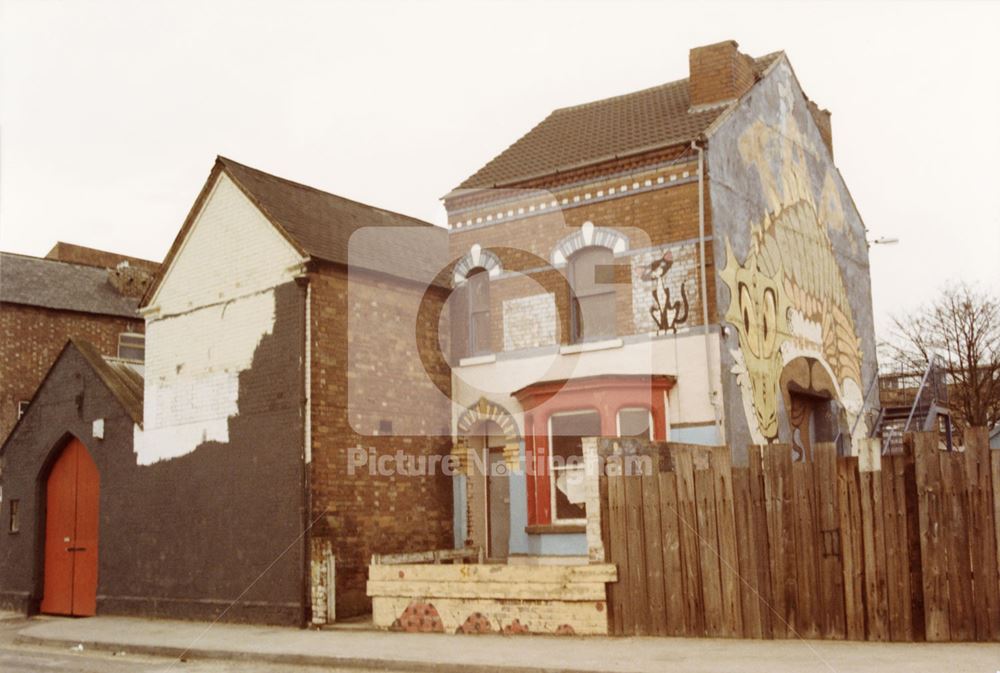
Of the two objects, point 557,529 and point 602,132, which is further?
point 602,132

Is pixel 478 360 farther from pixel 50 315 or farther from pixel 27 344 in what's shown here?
pixel 50 315

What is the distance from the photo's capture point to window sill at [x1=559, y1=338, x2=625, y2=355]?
17.8 metres

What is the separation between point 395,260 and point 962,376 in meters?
28.5

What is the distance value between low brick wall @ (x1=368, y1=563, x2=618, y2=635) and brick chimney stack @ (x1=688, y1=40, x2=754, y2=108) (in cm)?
997

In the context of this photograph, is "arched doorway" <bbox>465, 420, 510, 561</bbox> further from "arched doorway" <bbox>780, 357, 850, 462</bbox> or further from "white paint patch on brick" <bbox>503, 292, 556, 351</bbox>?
"arched doorway" <bbox>780, 357, 850, 462</bbox>

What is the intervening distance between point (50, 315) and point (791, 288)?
23552mm

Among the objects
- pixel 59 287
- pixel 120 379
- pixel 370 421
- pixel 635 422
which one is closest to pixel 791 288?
pixel 635 422

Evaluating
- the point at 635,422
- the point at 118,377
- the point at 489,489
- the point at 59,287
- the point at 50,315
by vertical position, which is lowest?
the point at 489,489

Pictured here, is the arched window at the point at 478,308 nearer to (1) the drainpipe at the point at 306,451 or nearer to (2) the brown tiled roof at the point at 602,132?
(2) the brown tiled roof at the point at 602,132

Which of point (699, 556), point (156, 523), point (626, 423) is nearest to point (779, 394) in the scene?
point (626, 423)

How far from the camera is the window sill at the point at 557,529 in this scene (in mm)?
17188

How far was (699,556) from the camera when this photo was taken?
12.8 meters

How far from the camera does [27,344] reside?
31.7m

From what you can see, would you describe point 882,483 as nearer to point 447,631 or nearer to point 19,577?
point 447,631
